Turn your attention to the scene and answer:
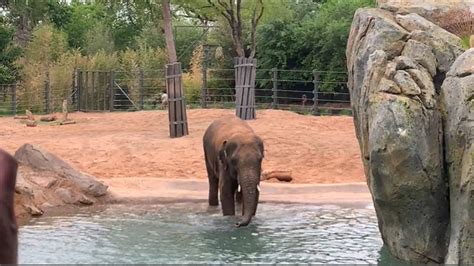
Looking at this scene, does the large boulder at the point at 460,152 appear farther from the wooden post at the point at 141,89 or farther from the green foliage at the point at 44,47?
the green foliage at the point at 44,47

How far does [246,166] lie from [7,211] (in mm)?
7265

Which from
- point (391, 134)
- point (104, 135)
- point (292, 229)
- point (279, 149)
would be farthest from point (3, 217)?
point (104, 135)

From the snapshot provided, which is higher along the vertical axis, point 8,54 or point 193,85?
point 8,54

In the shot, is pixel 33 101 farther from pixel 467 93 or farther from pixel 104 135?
pixel 467 93

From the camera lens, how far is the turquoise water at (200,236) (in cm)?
754

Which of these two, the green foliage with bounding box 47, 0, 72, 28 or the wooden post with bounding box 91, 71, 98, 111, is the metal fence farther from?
the green foliage with bounding box 47, 0, 72, 28

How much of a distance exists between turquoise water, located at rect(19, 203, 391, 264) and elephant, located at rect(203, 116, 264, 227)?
9.2 inches

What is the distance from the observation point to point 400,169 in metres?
6.71

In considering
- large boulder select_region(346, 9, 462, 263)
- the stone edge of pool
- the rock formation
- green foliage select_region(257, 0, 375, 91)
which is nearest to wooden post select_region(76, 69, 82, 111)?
green foliage select_region(257, 0, 375, 91)

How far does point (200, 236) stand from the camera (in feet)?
28.5

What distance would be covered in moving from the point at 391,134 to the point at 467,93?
2.18 ft

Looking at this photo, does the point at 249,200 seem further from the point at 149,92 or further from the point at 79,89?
the point at 149,92

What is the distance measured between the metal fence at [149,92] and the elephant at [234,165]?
1441cm

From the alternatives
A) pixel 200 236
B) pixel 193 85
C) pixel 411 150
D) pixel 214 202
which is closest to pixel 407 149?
pixel 411 150
